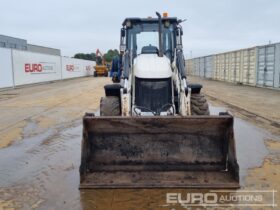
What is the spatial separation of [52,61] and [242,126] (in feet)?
75.2

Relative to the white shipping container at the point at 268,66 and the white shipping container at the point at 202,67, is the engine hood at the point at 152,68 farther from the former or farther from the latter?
the white shipping container at the point at 202,67

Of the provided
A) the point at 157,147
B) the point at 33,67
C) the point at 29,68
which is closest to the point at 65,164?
the point at 157,147

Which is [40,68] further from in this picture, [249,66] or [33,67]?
[249,66]

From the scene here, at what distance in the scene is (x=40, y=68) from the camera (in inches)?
975

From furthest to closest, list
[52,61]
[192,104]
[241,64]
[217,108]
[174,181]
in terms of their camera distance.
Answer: [52,61], [241,64], [217,108], [192,104], [174,181]

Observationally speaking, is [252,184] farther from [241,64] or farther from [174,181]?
[241,64]

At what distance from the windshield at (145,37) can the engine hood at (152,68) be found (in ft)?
3.26

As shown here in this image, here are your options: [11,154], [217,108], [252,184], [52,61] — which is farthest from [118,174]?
[52,61]

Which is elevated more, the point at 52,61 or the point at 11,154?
the point at 52,61

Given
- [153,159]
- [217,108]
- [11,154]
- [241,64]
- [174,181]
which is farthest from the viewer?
[241,64]

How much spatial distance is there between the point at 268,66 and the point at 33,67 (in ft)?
52.3

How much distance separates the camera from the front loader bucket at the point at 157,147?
4105 mm

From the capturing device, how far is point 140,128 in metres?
4.18

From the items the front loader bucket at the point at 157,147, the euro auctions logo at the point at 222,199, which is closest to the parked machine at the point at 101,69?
the front loader bucket at the point at 157,147
